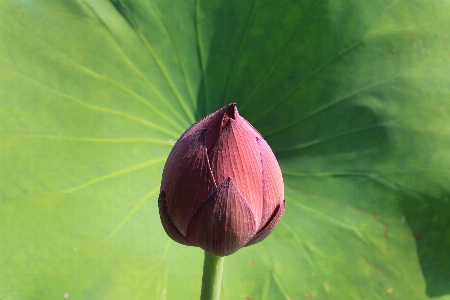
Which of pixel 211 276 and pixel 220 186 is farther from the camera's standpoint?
pixel 211 276

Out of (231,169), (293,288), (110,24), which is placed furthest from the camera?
(110,24)

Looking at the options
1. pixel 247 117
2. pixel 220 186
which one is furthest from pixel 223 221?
pixel 247 117

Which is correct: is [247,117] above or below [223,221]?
below

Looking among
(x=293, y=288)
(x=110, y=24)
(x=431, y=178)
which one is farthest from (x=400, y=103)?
(x=110, y=24)

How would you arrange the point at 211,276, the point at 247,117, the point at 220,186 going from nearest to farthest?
the point at 220,186, the point at 211,276, the point at 247,117

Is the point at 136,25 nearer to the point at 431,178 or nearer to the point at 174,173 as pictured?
the point at 174,173

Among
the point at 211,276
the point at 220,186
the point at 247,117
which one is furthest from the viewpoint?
the point at 247,117

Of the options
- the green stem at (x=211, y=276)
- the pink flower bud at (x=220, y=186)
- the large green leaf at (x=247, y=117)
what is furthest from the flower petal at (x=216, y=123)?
the large green leaf at (x=247, y=117)

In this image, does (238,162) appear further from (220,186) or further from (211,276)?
(211,276)
